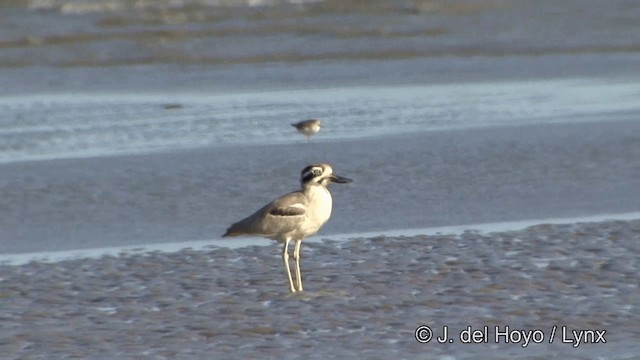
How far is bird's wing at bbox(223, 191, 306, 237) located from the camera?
30.8ft

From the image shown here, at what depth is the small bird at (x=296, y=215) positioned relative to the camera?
Result: 30.9 ft

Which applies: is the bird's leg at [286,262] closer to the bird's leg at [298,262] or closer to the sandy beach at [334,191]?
the bird's leg at [298,262]

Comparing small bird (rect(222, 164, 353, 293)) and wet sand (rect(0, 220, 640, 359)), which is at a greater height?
small bird (rect(222, 164, 353, 293))

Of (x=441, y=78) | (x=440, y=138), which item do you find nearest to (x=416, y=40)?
(x=441, y=78)

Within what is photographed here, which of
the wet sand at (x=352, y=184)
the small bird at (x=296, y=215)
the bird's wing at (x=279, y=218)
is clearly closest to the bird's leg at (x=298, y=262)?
the small bird at (x=296, y=215)

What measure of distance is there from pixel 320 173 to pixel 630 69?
11072 mm

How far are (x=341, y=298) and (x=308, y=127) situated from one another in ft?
18.9

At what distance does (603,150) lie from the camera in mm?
13844

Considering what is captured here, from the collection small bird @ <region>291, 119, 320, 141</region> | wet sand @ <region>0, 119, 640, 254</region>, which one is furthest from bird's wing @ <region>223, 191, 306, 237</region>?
small bird @ <region>291, 119, 320, 141</region>

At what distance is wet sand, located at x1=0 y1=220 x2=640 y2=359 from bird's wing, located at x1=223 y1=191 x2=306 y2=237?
11.9 inches

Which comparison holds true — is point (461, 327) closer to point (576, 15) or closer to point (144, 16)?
point (576, 15)

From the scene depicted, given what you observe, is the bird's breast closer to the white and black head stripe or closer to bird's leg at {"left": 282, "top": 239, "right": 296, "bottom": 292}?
the white and black head stripe

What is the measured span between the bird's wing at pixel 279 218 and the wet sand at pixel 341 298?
30 centimetres

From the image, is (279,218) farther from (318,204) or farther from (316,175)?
(316,175)
